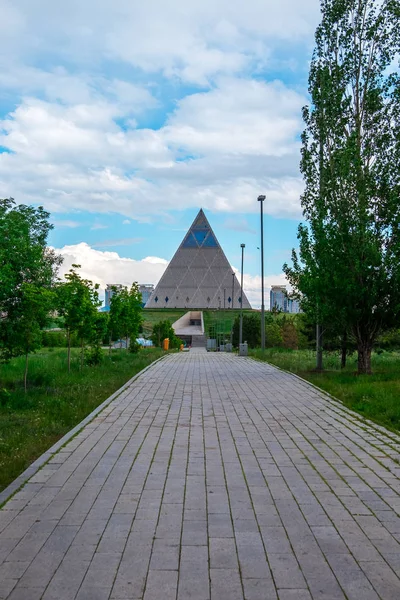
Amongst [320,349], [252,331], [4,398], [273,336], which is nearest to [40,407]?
[4,398]

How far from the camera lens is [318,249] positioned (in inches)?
647

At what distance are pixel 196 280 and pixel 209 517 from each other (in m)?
102

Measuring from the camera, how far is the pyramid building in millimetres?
105562

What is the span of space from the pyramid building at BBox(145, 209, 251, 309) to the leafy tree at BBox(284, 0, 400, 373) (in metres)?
87.3

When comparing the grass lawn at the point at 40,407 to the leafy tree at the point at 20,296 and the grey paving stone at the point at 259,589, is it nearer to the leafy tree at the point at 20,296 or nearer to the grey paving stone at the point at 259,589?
the leafy tree at the point at 20,296

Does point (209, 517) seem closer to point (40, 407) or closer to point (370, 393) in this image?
point (40, 407)

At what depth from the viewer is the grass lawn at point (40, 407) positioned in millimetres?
6449

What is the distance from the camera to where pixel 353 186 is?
16391 millimetres

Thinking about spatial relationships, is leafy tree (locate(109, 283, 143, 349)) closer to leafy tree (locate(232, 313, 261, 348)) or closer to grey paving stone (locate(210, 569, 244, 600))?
grey paving stone (locate(210, 569, 244, 600))

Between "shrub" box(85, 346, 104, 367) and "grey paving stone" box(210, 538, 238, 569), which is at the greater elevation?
"shrub" box(85, 346, 104, 367)

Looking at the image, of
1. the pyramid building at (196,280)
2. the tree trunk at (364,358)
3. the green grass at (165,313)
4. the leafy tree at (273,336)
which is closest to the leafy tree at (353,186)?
the tree trunk at (364,358)

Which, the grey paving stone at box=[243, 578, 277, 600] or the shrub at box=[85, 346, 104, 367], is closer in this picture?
the grey paving stone at box=[243, 578, 277, 600]

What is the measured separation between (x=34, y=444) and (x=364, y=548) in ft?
14.4

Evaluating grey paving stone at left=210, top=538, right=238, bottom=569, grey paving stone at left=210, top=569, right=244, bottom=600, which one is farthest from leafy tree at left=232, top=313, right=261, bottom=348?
grey paving stone at left=210, top=569, right=244, bottom=600
